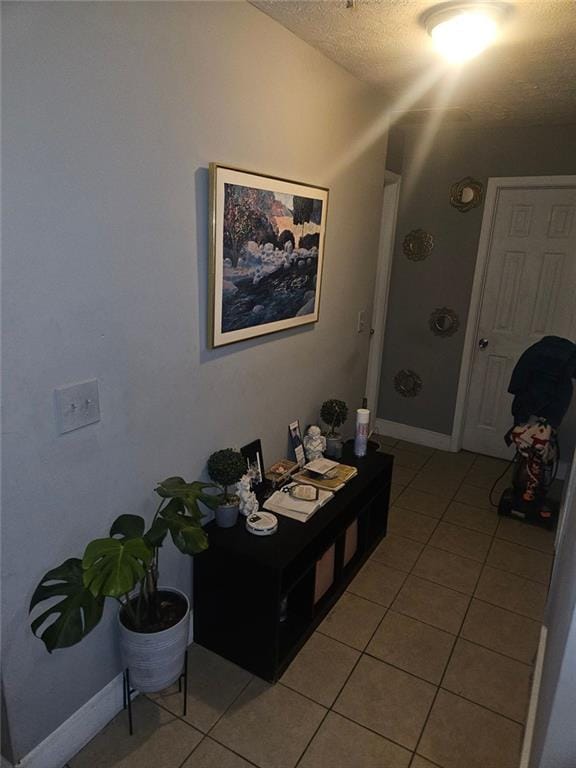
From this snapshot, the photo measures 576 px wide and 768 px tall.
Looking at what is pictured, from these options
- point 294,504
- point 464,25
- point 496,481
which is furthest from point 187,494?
point 496,481

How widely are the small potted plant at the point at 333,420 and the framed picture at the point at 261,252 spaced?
0.52 meters

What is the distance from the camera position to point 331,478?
2465 mm

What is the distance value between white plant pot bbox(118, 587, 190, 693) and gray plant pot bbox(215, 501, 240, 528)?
39 centimetres

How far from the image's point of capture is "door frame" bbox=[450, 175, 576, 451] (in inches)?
135

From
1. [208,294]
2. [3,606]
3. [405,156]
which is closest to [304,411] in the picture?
[208,294]

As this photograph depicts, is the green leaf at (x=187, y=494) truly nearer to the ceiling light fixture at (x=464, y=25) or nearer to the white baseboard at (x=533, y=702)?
the white baseboard at (x=533, y=702)

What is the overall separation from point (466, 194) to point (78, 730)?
373cm

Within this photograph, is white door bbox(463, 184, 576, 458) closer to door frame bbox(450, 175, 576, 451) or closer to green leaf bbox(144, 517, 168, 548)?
door frame bbox(450, 175, 576, 451)

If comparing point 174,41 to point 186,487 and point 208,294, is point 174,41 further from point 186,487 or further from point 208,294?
point 186,487

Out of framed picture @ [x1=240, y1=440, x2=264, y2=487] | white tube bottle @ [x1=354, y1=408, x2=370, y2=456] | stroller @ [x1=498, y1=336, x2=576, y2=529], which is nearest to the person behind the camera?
framed picture @ [x1=240, y1=440, x2=264, y2=487]

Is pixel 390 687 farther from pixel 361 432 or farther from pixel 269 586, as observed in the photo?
pixel 361 432

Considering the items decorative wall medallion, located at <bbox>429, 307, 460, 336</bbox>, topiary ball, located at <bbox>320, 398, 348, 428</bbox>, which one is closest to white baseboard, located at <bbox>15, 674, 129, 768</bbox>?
topiary ball, located at <bbox>320, 398, 348, 428</bbox>

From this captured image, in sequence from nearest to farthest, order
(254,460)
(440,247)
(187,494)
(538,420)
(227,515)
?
(187,494) → (227,515) → (254,460) → (538,420) → (440,247)

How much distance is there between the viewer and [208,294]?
1.89 meters
